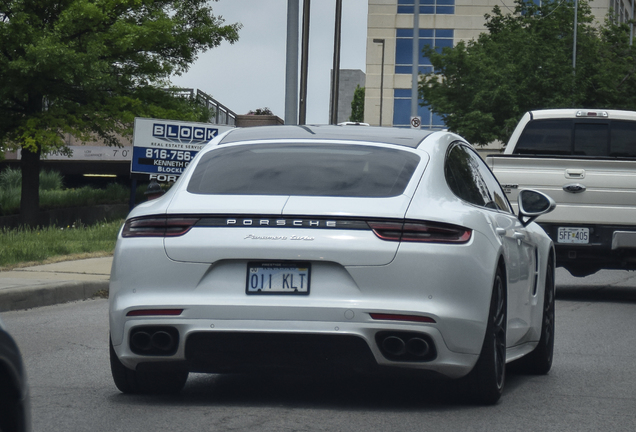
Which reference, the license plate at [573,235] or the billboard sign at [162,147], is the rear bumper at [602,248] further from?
the billboard sign at [162,147]

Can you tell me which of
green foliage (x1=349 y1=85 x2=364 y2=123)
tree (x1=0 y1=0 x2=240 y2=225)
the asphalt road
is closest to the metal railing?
tree (x1=0 y1=0 x2=240 y2=225)

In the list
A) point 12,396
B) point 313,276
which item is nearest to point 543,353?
point 313,276

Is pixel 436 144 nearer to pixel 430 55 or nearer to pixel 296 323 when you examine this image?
pixel 296 323

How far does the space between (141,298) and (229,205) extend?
2.15ft

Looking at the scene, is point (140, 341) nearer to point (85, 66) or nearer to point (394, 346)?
point (394, 346)

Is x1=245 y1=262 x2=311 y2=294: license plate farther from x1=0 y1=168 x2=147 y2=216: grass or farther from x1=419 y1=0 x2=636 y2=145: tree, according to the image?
x1=419 y1=0 x2=636 y2=145: tree

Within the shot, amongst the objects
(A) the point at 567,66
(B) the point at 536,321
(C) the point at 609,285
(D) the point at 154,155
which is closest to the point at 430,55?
(A) the point at 567,66

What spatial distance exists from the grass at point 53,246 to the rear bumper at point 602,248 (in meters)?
6.85

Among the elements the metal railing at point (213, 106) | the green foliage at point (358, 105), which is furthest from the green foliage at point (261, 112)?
the green foliage at point (358, 105)

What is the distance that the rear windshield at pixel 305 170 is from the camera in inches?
224

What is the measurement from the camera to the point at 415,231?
5395 mm

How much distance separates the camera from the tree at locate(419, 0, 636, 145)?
4188cm

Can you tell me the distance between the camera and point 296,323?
209 inches

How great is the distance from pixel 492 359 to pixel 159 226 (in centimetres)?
188
